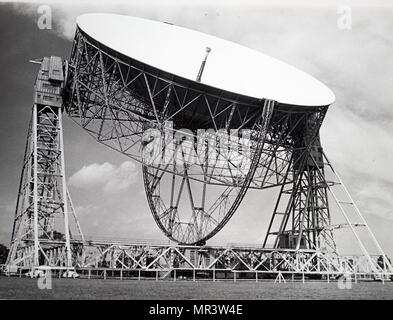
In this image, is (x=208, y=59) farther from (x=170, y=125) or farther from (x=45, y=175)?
(x=45, y=175)

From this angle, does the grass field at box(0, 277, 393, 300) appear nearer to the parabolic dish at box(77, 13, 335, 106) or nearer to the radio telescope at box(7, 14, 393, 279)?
the radio telescope at box(7, 14, 393, 279)

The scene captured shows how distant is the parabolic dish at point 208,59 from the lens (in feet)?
106

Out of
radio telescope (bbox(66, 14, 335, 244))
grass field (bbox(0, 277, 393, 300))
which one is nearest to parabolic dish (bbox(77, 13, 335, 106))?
radio telescope (bbox(66, 14, 335, 244))

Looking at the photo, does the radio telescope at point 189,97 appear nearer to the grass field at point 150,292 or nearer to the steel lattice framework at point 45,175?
the steel lattice framework at point 45,175

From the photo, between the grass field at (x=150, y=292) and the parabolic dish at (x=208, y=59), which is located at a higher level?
the parabolic dish at (x=208, y=59)

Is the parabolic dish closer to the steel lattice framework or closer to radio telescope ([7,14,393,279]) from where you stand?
radio telescope ([7,14,393,279])

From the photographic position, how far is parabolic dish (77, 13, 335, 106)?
32344 millimetres

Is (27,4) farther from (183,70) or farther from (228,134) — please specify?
(228,134)

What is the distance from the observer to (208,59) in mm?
35031

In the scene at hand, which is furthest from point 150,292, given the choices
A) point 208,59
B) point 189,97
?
point 208,59

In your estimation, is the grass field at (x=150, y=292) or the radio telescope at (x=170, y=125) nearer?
the grass field at (x=150, y=292)

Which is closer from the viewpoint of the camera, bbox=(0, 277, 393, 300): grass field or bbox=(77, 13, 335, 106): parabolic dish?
bbox=(0, 277, 393, 300): grass field

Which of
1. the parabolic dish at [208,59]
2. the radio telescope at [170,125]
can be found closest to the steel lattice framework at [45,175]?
the radio telescope at [170,125]

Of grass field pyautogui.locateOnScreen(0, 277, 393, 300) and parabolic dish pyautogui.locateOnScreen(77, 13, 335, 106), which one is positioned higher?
parabolic dish pyautogui.locateOnScreen(77, 13, 335, 106)
